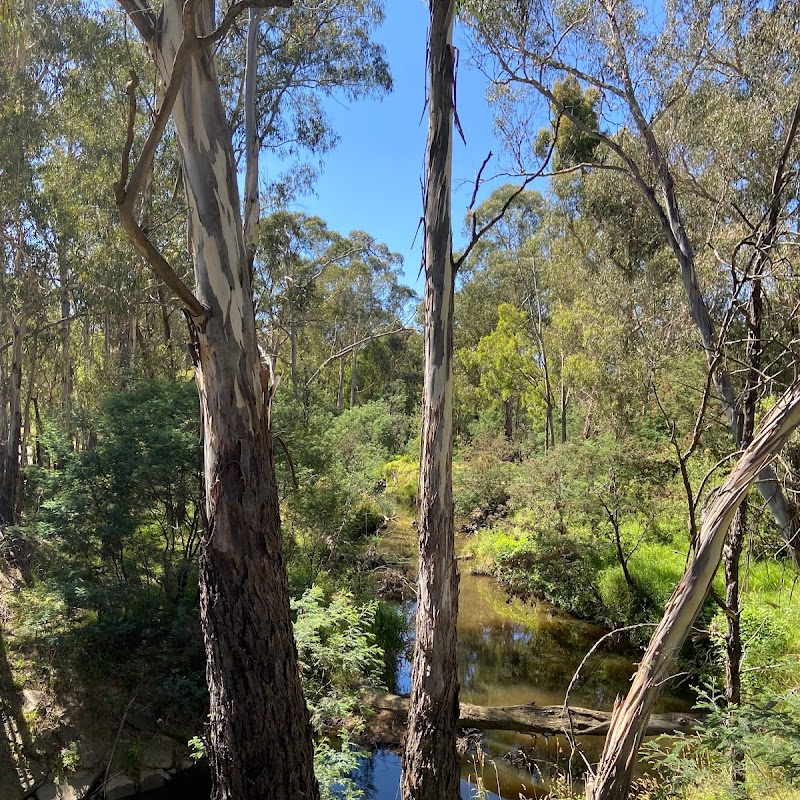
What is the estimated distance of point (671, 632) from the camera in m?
1.51

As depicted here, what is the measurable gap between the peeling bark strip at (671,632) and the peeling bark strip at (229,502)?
1229mm

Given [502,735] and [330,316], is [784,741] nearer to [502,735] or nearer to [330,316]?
[502,735]

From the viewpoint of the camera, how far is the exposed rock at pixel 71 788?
13.9ft

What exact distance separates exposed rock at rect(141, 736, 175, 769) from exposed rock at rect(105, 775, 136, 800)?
0.15 meters

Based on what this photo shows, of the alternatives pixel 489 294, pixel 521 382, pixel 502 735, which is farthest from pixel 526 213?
pixel 502 735

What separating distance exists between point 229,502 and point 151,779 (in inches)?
152

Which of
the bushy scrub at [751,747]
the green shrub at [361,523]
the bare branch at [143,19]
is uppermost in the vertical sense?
the bare branch at [143,19]

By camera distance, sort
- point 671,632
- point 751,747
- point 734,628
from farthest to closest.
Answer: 1. point 734,628
2. point 751,747
3. point 671,632

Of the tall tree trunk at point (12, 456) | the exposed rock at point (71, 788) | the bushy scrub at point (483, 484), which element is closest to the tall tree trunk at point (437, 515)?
the exposed rock at point (71, 788)

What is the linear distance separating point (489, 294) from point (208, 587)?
17.6m

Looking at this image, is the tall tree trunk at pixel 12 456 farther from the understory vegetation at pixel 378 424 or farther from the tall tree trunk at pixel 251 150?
the tall tree trunk at pixel 251 150

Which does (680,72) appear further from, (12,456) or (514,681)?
(12,456)

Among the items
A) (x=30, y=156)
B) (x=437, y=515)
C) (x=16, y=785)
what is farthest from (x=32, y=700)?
(x=30, y=156)

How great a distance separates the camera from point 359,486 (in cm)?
827
